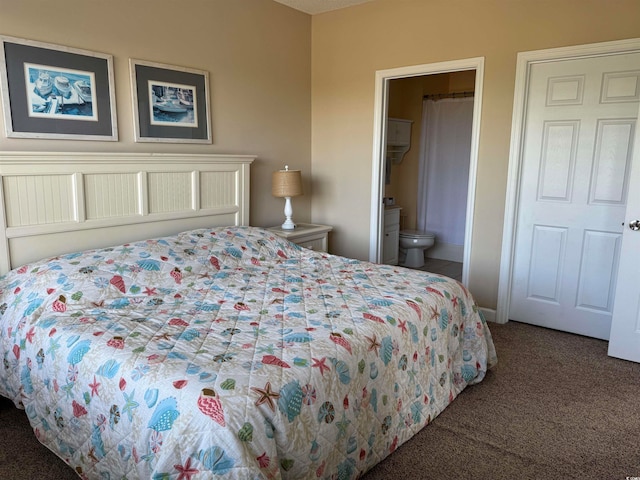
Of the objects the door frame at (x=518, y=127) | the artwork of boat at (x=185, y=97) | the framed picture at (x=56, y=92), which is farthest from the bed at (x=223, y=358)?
the door frame at (x=518, y=127)

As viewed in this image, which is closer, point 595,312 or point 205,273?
point 205,273

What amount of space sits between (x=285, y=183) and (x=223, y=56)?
106cm

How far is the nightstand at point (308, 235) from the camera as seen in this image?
3.78 m

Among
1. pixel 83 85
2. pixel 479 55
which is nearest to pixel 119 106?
pixel 83 85

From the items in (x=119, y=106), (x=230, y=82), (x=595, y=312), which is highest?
(x=230, y=82)

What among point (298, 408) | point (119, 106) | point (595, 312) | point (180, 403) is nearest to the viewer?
point (180, 403)

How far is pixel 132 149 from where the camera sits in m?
3.00

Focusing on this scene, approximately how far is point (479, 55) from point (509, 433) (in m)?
2.60

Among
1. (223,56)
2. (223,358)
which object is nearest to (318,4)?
(223,56)

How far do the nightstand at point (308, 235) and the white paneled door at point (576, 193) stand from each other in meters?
1.55

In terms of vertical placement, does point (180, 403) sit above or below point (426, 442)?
above

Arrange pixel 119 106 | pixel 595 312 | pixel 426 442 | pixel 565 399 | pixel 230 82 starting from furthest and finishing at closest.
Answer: pixel 230 82 → pixel 595 312 → pixel 119 106 → pixel 565 399 → pixel 426 442

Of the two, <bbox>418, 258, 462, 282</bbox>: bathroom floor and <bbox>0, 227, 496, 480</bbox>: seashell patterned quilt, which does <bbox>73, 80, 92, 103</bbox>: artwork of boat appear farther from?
<bbox>418, 258, 462, 282</bbox>: bathroom floor

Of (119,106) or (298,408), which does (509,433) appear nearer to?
(298,408)
